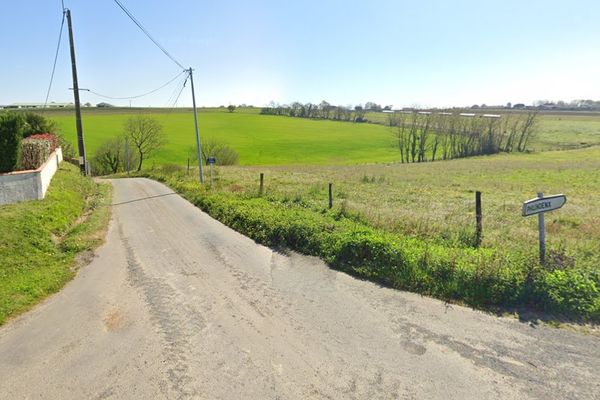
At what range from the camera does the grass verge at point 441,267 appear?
5.25 meters

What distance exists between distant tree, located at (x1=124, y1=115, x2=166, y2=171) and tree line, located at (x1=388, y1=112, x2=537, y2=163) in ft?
132

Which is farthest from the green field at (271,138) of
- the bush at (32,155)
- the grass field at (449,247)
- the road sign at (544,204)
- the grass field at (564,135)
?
the road sign at (544,204)

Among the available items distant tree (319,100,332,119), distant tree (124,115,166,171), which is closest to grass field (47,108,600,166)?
distant tree (124,115,166,171)

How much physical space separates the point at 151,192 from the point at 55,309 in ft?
45.2

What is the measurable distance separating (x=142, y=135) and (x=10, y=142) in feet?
147

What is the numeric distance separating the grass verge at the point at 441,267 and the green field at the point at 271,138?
48.8 meters

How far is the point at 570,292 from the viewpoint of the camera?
17.0 feet

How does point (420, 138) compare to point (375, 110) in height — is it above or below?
→ below

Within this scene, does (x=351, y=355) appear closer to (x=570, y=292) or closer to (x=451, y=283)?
(x=451, y=283)

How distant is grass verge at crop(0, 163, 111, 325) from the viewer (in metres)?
6.09

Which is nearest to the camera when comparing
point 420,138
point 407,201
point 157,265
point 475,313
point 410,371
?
point 410,371

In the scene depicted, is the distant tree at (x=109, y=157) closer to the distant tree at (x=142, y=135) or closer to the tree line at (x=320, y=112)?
the distant tree at (x=142, y=135)

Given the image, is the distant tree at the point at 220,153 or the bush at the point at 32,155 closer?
the bush at the point at 32,155

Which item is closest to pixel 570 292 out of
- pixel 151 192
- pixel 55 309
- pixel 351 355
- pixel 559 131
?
pixel 351 355
